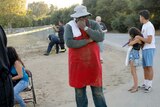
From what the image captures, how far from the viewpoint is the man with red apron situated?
5.53 m

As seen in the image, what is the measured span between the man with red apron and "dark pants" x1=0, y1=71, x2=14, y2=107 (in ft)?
6.49

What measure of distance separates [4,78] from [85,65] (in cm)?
211

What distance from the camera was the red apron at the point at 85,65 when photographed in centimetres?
559

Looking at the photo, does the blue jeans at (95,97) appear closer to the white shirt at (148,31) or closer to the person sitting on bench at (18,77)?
the person sitting on bench at (18,77)

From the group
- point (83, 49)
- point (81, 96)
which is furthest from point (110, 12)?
point (83, 49)

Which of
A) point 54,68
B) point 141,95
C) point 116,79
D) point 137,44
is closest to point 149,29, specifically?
point 137,44

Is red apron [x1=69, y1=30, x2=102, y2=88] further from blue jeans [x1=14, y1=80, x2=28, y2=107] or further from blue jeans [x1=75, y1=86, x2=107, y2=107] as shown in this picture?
blue jeans [x1=14, y1=80, x2=28, y2=107]

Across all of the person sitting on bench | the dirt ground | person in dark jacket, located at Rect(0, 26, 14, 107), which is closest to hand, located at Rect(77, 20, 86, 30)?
the person sitting on bench

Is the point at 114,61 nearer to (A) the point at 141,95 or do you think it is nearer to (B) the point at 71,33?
(A) the point at 141,95

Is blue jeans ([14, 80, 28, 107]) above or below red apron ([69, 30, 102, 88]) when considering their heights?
below

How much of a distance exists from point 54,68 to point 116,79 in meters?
3.41

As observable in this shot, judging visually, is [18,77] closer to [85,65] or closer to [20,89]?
[20,89]

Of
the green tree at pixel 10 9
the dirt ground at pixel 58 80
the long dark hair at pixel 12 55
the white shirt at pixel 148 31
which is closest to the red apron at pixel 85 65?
the long dark hair at pixel 12 55

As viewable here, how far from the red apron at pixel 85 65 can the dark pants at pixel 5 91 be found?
1977 mm
